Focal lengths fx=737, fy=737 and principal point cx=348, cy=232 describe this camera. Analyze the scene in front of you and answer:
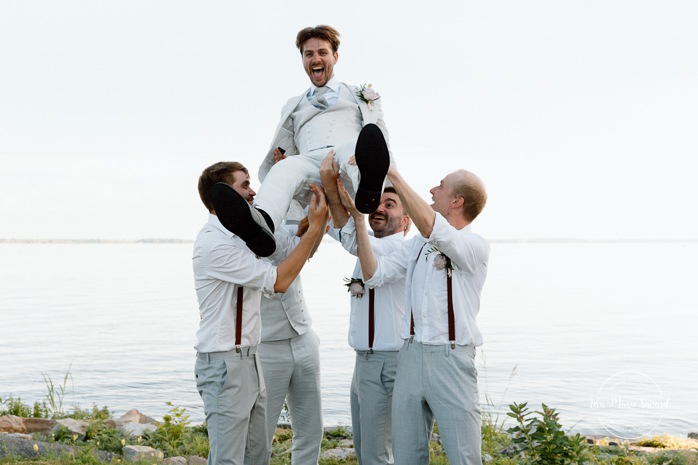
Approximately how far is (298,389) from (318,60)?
2257mm

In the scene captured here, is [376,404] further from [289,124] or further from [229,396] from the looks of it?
[289,124]

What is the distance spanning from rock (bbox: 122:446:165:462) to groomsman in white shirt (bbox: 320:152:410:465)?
2.05 metres

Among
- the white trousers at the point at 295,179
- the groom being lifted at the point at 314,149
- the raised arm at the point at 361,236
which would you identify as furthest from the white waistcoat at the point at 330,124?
the raised arm at the point at 361,236

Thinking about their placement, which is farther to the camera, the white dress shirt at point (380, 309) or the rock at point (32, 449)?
the rock at point (32, 449)

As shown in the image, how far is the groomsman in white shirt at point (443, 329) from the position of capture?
155 inches

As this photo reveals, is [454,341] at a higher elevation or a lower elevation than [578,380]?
higher

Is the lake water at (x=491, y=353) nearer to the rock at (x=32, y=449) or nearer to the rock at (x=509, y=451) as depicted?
the rock at (x=509, y=451)

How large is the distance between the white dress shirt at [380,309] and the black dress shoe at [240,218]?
3.02ft

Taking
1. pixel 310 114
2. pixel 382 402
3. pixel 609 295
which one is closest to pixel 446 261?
pixel 382 402

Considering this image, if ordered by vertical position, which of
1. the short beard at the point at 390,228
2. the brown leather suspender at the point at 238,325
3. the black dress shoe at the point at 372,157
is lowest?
the brown leather suspender at the point at 238,325

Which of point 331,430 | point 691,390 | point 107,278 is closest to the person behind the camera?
point 331,430

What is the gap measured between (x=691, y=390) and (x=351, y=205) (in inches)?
425

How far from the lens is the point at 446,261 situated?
412 cm

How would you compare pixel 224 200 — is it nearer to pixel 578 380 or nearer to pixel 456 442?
pixel 456 442
